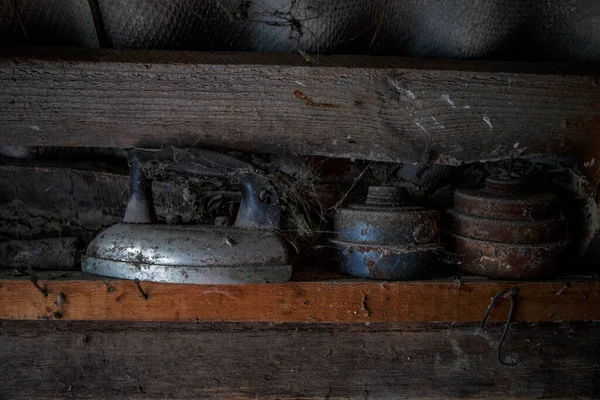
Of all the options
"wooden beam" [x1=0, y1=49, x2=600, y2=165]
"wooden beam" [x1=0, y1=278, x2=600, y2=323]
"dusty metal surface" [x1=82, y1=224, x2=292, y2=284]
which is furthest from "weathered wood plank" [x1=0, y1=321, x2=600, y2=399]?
"wooden beam" [x1=0, y1=49, x2=600, y2=165]

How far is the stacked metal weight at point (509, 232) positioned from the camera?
99cm

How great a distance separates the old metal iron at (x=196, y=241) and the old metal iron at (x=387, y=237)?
0.42ft

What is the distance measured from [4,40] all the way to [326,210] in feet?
2.08

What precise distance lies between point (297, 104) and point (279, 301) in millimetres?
350

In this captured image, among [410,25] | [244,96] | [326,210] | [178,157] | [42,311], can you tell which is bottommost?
[42,311]

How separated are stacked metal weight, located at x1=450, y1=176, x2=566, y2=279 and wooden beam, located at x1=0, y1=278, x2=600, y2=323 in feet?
0.11

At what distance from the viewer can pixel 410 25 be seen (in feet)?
Answer: 3.17

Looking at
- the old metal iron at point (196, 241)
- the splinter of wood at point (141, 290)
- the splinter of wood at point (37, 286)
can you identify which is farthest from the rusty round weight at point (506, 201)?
the splinter of wood at point (37, 286)

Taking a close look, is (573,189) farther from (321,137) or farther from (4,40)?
(4,40)

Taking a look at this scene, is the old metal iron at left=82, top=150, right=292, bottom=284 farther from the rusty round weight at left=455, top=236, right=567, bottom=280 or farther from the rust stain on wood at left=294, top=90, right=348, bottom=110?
the rusty round weight at left=455, top=236, right=567, bottom=280

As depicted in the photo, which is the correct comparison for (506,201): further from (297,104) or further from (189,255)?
(189,255)

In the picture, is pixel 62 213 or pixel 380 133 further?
pixel 62 213

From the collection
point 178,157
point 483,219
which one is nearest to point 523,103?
point 483,219

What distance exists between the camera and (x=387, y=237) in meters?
0.97
